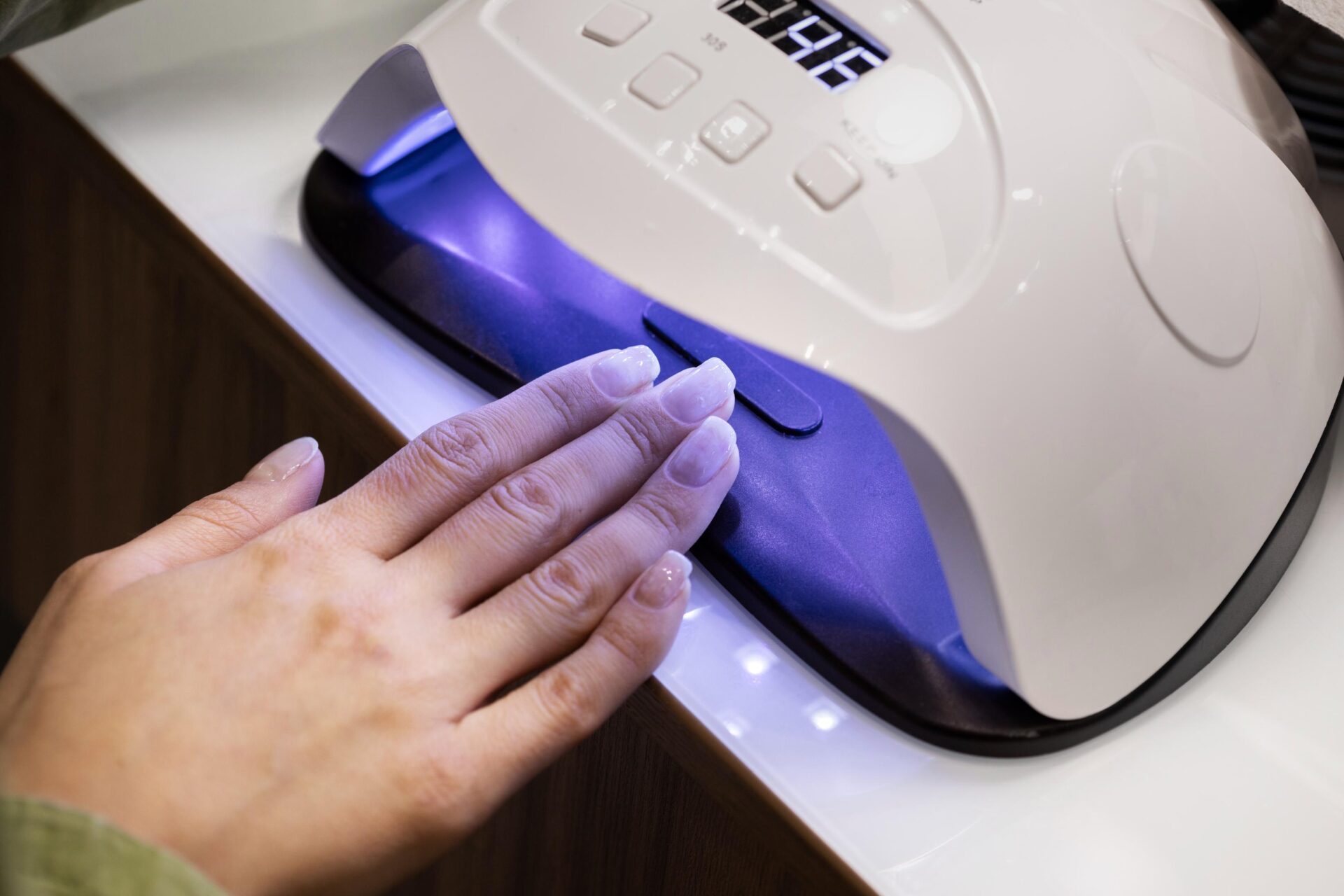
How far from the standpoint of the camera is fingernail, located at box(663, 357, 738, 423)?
0.37 meters

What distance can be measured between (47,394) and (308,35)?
272mm

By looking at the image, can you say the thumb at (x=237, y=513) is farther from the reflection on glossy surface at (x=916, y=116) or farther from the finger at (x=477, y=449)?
the reflection on glossy surface at (x=916, y=116)

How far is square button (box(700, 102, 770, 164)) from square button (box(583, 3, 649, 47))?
0.15 ft

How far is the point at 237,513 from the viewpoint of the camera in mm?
371

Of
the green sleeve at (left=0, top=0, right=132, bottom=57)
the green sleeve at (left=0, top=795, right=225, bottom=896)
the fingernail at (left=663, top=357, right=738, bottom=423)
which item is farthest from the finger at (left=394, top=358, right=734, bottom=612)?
the green sleeve at (left=0, top=0, right=132, bottom=57)

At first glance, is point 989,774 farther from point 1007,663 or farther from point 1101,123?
point 1101,123

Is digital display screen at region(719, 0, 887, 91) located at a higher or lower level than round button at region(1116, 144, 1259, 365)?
higher

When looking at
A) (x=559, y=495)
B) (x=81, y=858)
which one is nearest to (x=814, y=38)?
(x=559, y=495)

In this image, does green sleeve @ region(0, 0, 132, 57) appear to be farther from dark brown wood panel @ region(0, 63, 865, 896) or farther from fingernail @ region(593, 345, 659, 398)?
fingernail @ region(593, 345, 659, 398)

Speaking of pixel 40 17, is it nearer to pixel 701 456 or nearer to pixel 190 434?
pixel 190 434

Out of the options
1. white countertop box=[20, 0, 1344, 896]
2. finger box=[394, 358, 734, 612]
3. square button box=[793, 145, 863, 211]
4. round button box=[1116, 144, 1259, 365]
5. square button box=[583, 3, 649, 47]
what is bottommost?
white countertop box=[20, 0, 1344, 896]

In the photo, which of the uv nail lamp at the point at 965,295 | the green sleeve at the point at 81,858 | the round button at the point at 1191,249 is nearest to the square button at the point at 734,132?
the uv nail lamp at the point at 965,295

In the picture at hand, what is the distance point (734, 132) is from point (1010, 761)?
208 millimetres

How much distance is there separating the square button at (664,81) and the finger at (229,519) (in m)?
0.17
